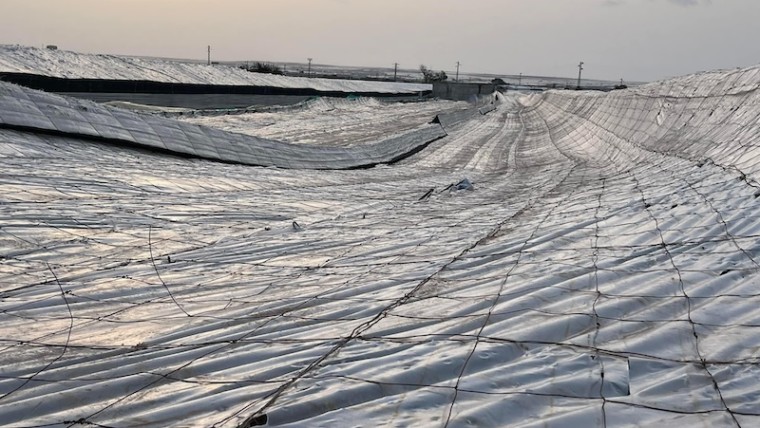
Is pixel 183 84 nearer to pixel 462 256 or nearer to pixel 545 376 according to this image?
pixel 462 256

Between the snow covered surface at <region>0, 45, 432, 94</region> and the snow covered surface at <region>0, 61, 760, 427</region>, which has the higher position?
the snow covered surface at <region>0, 45, 432, 94</region>

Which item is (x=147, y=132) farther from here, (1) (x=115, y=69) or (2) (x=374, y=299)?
(1) (x=115, y=69)

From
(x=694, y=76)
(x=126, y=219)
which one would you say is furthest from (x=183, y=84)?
(x=126, y=219)

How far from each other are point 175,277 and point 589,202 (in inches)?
190

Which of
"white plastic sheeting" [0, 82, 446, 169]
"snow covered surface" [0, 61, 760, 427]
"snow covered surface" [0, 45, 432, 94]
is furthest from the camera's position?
"snow covered surface" [0, 45, 432, 94]

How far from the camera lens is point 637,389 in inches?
108

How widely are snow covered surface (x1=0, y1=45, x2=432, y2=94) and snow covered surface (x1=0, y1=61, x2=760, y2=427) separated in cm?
1438

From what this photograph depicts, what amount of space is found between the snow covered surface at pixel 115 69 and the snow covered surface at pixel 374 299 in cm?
1438

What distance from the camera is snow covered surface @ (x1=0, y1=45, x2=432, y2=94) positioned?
2144 cm

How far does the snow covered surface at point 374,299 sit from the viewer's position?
276cm

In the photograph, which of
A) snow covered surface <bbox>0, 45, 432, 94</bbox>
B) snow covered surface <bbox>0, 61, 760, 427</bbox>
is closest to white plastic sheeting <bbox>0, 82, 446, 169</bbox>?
snow covered surface <bbox>0, 61, 760, 427</bbox>

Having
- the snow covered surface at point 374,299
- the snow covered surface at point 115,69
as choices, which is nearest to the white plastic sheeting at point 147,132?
the snow covered surface at point 374,299

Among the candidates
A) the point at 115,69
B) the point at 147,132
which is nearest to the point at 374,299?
the point at 147,132

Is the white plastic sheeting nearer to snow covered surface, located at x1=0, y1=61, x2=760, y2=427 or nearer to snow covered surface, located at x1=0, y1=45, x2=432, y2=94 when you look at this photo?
snow covered surface, located at x1=0, y1=61, x2=760, y2=427
